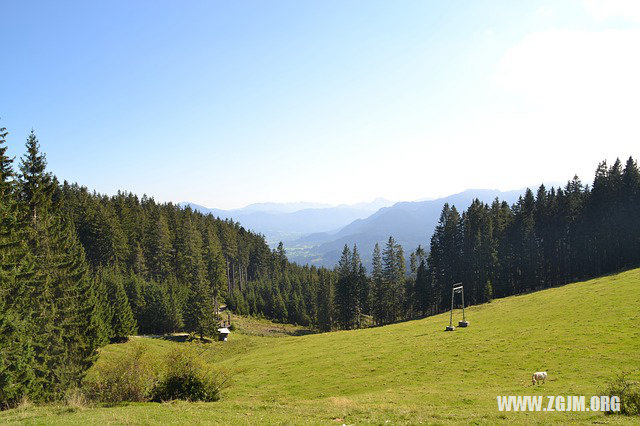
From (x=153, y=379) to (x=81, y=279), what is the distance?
2490 centimetres

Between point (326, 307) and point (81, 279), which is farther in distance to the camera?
point (326, 307)

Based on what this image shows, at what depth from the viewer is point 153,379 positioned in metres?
27.8

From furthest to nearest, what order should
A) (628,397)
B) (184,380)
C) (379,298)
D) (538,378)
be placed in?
(379,298)
(184,380)
(538,378)
(628,397)

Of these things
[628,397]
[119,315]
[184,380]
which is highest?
[628,397]

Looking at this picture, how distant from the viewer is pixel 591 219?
88.3 metres

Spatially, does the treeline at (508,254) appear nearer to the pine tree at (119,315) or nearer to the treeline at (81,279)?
the treeline at (81,279)

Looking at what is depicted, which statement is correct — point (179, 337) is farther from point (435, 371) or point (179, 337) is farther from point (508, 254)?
point (508, 254)

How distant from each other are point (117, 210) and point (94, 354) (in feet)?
246

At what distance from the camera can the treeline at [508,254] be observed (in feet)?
277

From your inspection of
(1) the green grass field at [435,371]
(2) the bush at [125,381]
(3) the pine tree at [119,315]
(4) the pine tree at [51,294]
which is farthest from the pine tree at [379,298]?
(2) the bush at [125,381]

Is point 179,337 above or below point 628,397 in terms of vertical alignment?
below

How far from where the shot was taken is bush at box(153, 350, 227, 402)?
1084 inches

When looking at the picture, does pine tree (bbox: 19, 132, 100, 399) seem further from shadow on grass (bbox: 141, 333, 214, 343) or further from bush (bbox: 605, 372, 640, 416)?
bush (bbox: 605, 372, 640, 416)

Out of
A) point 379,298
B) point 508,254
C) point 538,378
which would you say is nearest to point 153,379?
point 538,378
